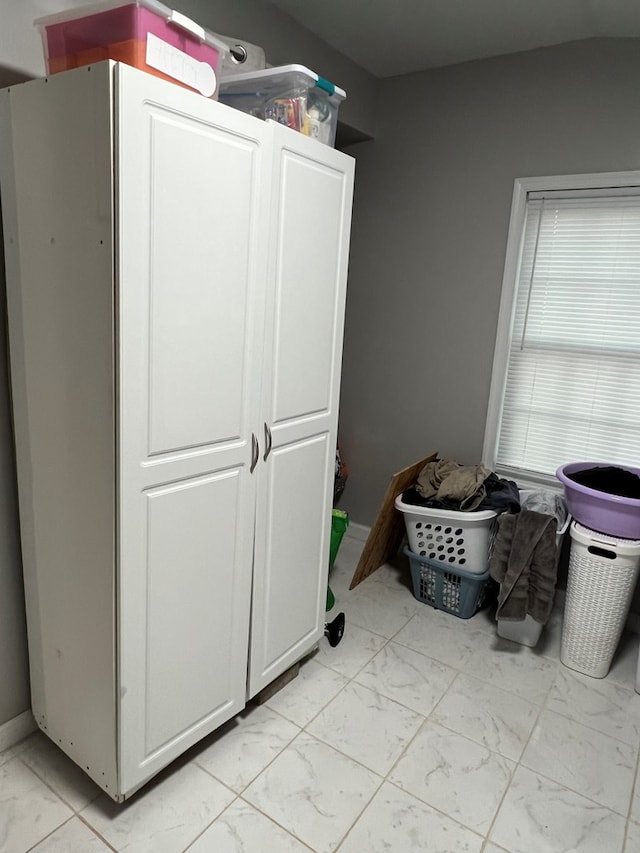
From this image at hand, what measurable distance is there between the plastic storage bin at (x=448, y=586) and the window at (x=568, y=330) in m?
0.64

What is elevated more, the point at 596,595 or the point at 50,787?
the point at 596,595

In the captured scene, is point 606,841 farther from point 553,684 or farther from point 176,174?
point 176,174

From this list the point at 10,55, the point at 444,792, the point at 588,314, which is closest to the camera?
the point at 10,55

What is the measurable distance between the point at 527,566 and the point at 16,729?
77.3 inches

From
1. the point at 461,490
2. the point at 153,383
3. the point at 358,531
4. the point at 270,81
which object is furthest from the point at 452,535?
the point at 270,81

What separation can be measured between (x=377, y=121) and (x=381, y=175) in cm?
28

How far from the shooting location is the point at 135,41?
4.21ft

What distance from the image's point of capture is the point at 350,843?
5.26 ft

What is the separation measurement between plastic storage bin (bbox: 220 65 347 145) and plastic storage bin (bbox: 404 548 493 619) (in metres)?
1.96

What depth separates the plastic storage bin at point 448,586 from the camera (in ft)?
8.88

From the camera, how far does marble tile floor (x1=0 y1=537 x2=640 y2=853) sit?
5.29ft

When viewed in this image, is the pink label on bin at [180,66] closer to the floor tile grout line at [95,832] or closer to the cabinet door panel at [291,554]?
the cabinet door panel at [291,554]

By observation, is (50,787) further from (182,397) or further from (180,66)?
(180,66)

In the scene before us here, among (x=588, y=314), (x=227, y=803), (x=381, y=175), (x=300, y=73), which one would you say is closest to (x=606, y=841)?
(x=227, y=803)
